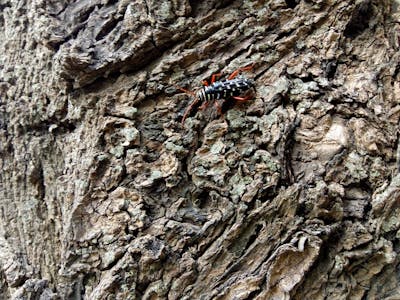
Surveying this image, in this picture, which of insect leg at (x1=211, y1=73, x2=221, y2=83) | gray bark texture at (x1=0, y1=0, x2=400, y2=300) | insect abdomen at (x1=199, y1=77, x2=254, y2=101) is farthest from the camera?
insect leg at (x1=211, y1=73, x2=221, y2=83)

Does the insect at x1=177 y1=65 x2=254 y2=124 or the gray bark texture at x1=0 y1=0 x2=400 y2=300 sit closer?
the gray bark texture at x1=0 y1=0 x2=400 y2=300

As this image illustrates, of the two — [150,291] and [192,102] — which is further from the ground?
[192,102]

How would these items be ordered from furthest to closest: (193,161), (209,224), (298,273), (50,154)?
(50,154) < (193,161) < (209,224) < (298,273)

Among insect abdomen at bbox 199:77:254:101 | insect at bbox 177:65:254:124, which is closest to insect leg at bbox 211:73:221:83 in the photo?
insect at bbox 177:65:254:124

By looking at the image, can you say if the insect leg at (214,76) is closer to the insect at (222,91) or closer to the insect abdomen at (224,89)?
the insect at (222,91)

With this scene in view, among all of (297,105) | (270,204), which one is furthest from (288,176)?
(297,105)

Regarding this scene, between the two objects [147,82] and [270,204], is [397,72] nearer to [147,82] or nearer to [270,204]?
[270,204]

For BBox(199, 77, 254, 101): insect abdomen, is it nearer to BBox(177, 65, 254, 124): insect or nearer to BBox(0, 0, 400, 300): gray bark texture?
BBox(177, 65, 254, 124): insect

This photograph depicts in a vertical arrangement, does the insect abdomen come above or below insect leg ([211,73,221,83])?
below
